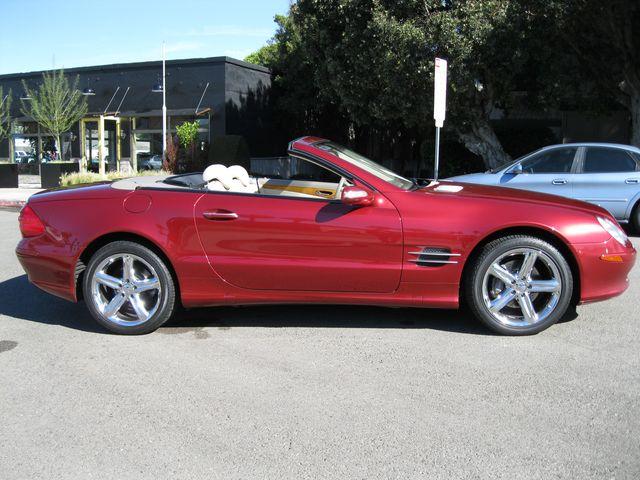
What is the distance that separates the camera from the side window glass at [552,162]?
998 centimetres

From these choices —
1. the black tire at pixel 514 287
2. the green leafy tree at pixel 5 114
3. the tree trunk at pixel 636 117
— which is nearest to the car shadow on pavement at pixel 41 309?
the black tire at pixel 514 287

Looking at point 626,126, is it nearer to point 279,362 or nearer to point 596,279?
point 596,279

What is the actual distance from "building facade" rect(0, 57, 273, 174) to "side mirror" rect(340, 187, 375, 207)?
18.6 metres

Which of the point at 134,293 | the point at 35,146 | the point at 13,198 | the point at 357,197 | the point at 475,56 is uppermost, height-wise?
the point at 475,56

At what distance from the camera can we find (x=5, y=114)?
94.0 feet

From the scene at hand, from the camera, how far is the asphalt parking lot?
9.62ft

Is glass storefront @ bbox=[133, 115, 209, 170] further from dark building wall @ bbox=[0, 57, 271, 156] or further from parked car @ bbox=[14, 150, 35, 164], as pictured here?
parked car @ bbox=[14, 150, 35, 164]

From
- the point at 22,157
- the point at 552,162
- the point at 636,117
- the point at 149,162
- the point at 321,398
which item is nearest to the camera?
the point at 321,398

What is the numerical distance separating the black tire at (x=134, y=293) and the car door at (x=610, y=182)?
24.4 feet

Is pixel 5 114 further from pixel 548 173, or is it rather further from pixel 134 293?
pixel 134 293

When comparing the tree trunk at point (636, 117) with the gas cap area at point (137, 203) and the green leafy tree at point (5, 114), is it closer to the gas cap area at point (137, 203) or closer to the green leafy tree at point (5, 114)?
the gas cap area at point (137, 203)

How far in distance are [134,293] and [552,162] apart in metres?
7.70

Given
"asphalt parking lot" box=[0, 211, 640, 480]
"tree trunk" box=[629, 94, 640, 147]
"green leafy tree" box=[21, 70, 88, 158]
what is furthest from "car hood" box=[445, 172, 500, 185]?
"green leafy tree" box=[21, 70, 88, 158]

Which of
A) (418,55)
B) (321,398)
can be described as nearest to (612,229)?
(321,398)
